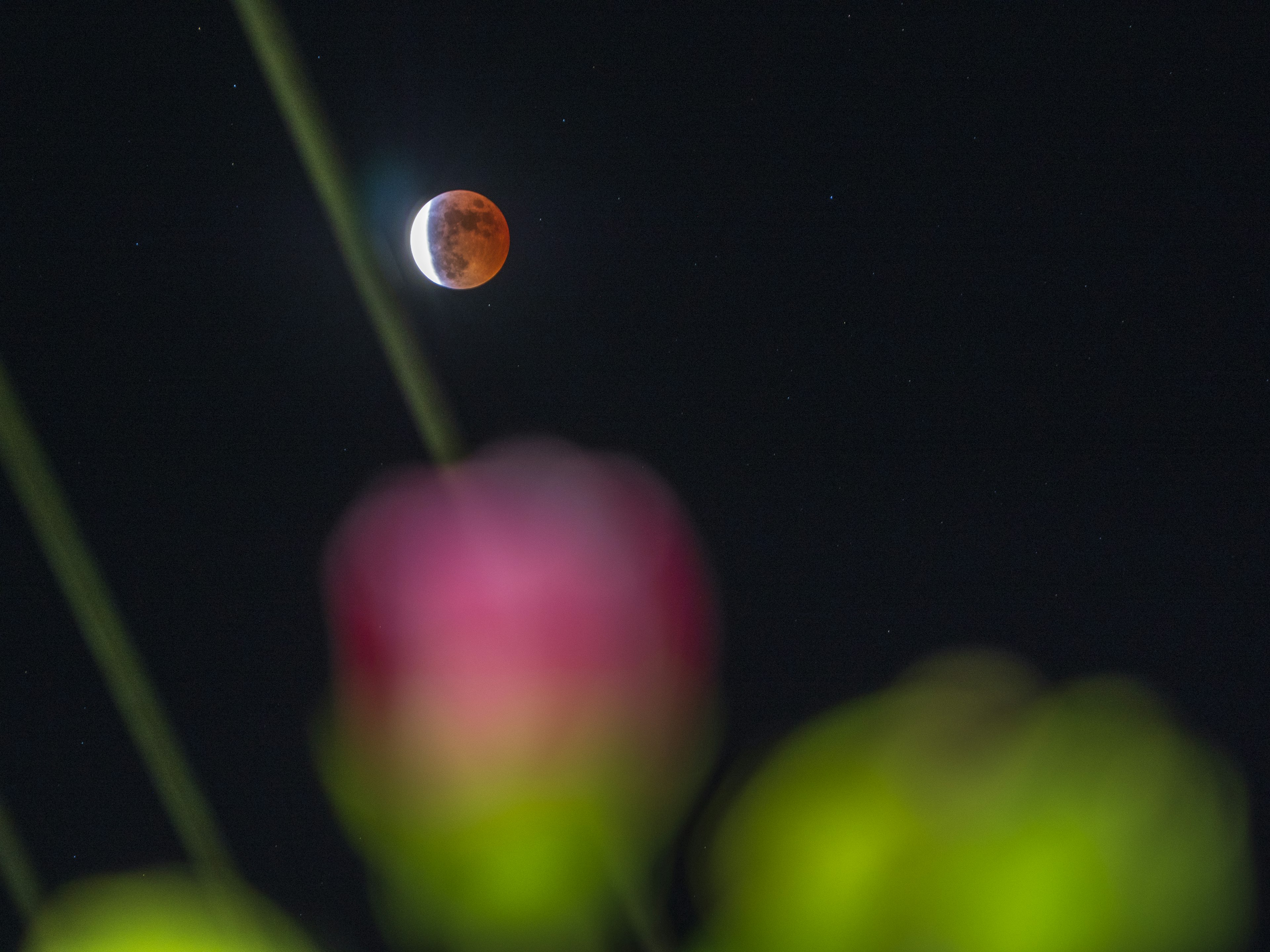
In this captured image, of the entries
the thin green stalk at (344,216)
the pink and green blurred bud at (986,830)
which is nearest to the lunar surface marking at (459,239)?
the thin green stalk at (344,216)

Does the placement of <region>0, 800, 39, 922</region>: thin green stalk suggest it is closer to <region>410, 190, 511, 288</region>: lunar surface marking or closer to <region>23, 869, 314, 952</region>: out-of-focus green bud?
<region>23, 869, 314, 952</region>: out-of-focus green bud

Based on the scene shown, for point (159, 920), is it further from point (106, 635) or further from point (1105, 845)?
point (1105, 845)

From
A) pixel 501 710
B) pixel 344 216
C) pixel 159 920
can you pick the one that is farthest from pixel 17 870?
pixel 344 216

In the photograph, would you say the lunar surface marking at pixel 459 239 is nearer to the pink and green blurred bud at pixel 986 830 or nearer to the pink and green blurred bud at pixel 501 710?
the pink and green blurred bud at pixel 501 710

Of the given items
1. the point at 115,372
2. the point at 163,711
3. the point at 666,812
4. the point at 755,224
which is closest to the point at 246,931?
the point at 163,711

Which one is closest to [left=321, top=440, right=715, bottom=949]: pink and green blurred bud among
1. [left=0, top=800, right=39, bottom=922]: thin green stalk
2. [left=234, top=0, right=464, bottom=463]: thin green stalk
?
[left=234, top=0, right=464, bottom=463]: thin green stalk

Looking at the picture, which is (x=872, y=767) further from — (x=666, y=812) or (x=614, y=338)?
(x=614, y=338)
